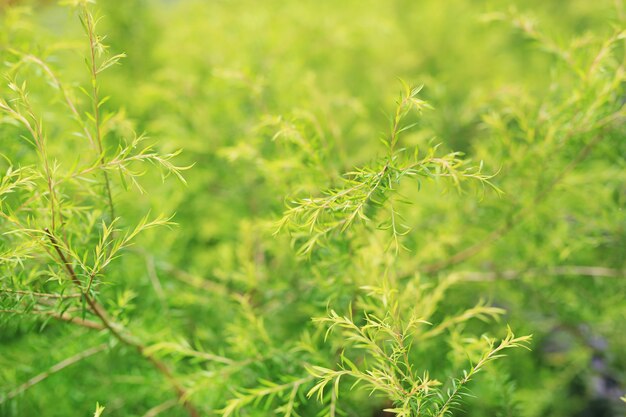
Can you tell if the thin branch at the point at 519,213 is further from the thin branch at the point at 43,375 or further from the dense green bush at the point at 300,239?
the thin branch at the point at 43,375

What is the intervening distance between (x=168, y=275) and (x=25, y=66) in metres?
0.54

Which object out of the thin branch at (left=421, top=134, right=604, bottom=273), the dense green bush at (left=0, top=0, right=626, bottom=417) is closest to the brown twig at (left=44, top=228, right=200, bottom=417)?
the dense green bush at (left=0, top=0, right=626, bottom=417)

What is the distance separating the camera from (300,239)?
0.71 m

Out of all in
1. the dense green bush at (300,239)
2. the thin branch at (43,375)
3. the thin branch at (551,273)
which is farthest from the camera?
the thin branch at (551,273)

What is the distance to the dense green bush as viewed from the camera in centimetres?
56

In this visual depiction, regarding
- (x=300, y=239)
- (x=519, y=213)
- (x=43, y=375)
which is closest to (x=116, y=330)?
(x=43, y=375)

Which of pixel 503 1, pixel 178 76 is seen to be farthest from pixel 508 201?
pixel 503 1

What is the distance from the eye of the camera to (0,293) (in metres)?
0.54

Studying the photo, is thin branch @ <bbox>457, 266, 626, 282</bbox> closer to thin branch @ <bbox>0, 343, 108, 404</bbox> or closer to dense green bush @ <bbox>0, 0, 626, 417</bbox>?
dense green bush @ <bbox>0, 0, 626, 417</bbox>

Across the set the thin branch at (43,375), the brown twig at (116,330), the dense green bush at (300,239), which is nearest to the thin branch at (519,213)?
the dense green bush at (300,239)

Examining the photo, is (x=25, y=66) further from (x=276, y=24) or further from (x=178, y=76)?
(x=276, y=24)

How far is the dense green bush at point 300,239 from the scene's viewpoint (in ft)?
1.83

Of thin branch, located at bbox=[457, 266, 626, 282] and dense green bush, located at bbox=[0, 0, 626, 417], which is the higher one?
dense green bush, located at bbox=[0, 0, 626, 417]

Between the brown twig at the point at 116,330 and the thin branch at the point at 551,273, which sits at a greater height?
the brown twig at the point at 116,330
